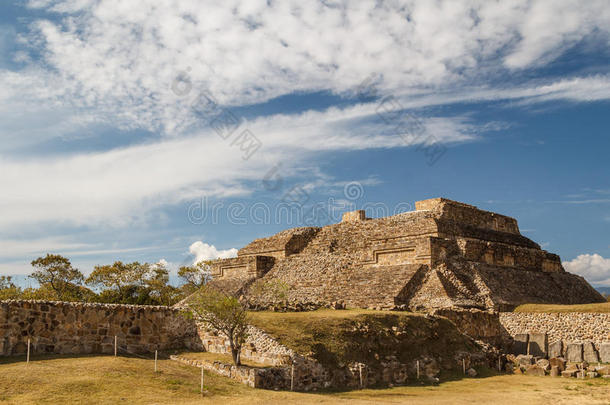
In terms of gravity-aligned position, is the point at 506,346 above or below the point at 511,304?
below

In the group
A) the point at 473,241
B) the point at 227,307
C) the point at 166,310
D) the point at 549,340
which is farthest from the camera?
the point at 473,241

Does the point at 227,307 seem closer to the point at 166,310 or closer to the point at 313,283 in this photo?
the point at 166,310

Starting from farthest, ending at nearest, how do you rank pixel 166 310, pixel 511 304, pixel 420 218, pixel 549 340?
pixel 420 218, pixel 511 304, pixel 549 340, pixel 166 310

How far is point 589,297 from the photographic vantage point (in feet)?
88.9

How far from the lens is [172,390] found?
11.5 metres

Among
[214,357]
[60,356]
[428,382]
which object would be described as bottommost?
[428,382]

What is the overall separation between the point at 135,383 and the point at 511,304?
14.7m

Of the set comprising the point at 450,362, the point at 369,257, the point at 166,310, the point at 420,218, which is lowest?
the point at 450,362

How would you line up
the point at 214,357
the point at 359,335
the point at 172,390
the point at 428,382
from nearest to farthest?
the point at 172,390 < the point at 214,357 < the point at 428,382 < the point at 359,335

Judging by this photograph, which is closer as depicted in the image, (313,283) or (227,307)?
(227,307)

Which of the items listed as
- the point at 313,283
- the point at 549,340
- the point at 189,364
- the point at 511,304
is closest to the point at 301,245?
the point at 313,283

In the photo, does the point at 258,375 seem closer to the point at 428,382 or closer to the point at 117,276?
the point at 428,382

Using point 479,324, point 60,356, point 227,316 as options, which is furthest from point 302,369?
point 479,324

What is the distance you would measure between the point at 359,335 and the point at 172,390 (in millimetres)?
5639
